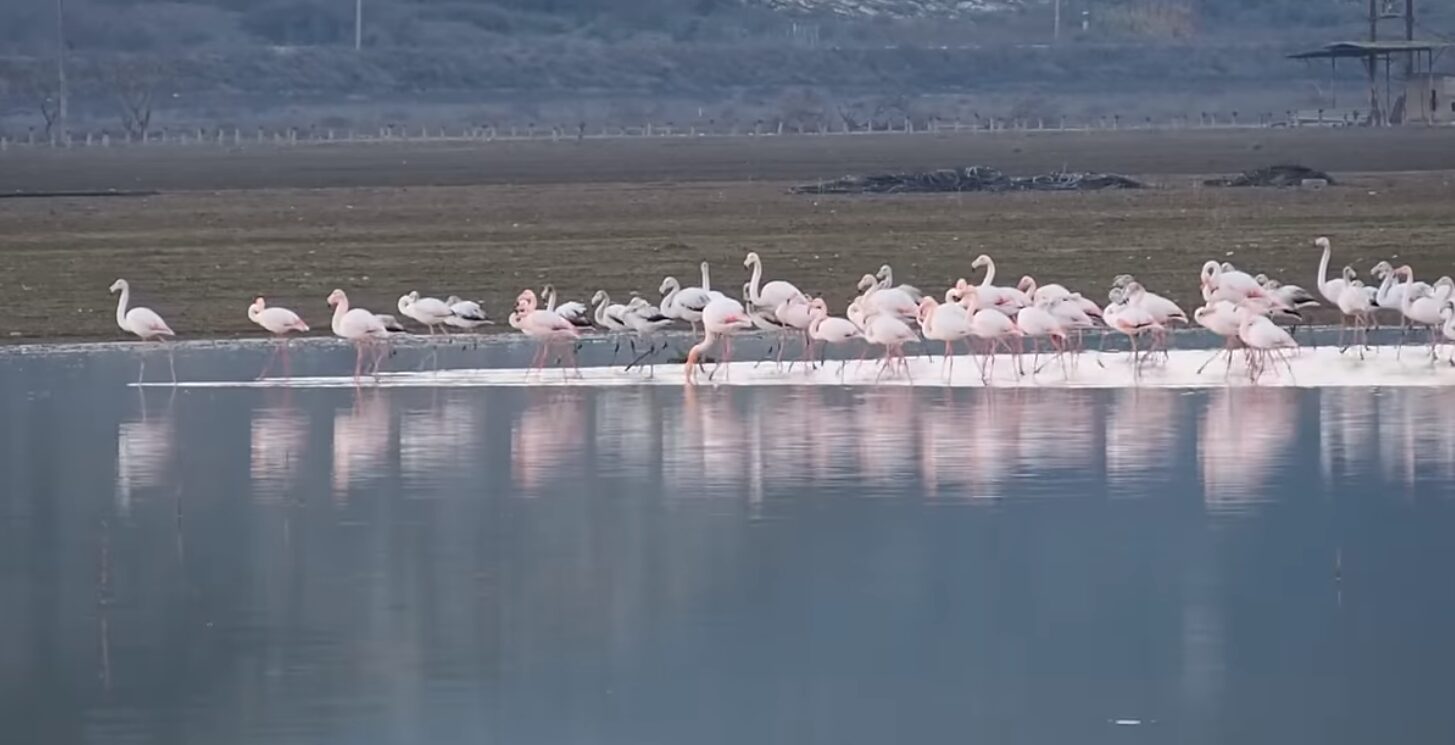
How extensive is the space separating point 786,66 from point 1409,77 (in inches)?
1505

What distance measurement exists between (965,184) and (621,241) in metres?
12.3

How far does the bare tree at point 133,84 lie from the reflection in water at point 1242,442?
75.5 meters

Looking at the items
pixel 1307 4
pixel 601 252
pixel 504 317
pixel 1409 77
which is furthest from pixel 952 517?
pixel 1307 4

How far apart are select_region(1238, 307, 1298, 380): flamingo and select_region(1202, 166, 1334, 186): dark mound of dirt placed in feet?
82.9

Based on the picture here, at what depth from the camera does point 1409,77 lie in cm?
8450

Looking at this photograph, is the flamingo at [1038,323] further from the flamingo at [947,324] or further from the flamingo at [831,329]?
the flamingo at [831,329]

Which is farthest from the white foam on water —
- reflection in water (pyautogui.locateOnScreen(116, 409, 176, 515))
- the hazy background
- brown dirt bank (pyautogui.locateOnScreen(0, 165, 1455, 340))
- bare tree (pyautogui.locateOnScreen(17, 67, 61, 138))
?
bare tree (pyautogui.locateOnScreen(17, 67, 61, 138))

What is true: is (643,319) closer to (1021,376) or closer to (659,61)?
(1021,376)

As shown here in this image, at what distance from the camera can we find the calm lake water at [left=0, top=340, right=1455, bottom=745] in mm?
10430

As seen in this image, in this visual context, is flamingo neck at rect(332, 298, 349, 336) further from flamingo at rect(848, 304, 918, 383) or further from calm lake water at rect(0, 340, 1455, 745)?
flamingo at rect(848, 304, 918, 383)

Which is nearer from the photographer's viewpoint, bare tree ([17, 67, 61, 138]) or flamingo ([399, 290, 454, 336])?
flamingo ([399, 290, 454, 336])

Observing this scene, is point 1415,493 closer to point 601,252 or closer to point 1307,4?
point 601,252

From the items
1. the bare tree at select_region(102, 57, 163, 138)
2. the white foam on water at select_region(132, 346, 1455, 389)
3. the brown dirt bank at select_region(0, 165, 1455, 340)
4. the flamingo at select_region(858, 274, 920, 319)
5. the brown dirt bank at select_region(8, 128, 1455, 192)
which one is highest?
the bare tree at select_region(102, 57, 163, 138)

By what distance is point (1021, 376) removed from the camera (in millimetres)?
21281
